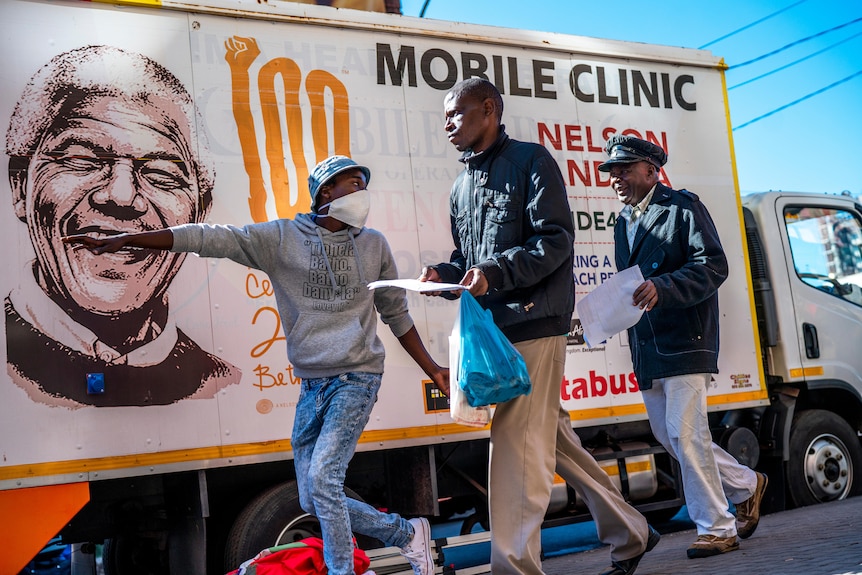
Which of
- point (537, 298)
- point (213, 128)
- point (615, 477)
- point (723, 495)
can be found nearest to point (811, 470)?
point (615, 477)

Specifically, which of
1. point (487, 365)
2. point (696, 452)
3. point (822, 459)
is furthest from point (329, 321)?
point (822, 459)

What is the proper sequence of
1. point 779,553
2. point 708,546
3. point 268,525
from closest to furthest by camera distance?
point 779,553, point 708,546, point 268,525

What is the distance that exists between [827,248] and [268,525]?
538 cm

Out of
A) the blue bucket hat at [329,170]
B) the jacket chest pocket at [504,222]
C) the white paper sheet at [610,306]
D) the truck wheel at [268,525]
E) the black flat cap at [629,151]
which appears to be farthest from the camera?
the black flat cap at [629,151]

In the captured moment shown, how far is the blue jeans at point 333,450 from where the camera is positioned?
4.19m

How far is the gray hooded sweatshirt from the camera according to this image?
4.29m

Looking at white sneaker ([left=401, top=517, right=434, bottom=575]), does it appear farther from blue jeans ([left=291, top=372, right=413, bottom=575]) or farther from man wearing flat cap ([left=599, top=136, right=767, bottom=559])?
man wearing flat cap ([left=599, top=136, right=767, bottom=559])

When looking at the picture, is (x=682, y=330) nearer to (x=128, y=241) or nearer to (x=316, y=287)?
(x=316, y=287)

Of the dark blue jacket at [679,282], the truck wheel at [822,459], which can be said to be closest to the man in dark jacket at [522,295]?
the dark blue jacket at [679,282]

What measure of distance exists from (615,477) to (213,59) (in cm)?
393

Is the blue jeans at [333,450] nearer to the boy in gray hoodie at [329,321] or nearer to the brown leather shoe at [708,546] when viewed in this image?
the boy in gray hoodie at [329,321]

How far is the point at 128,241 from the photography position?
12.9 feet

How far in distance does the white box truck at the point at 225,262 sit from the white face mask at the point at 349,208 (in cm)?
35

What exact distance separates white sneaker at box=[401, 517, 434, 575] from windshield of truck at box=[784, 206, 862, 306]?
15.0 ft
